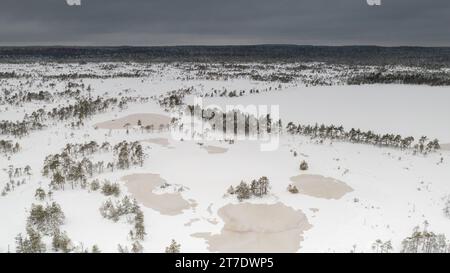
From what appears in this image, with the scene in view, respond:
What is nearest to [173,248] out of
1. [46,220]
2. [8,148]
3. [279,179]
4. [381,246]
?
[46,220]

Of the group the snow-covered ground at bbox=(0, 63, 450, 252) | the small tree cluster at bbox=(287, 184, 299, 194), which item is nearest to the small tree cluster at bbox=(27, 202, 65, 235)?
the snow-covered ground at bbox=(0, 63, 450, 252)

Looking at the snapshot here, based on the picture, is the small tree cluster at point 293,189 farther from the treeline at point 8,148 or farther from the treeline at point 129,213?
the treeline at point 8,148

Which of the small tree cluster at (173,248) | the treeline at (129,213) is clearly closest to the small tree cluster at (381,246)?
the small tree cluster at (173,248)

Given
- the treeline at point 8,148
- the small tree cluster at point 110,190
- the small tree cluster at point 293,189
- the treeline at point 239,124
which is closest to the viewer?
the small tree cluster at point 110,190

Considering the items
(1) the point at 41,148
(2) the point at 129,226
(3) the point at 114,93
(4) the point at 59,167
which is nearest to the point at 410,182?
(2) the point at 129,226

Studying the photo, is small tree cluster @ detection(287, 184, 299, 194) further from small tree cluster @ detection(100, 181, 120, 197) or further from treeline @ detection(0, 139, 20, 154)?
treeline @ detection(0, 139, 20, 154)

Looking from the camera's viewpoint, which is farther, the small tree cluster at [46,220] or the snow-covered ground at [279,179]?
the snow-covered ground at [279,179]

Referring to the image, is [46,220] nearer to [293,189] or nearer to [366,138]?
[293,189]

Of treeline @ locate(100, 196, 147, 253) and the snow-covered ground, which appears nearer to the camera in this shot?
treeline @ locate(100, 196, 147, 253)
